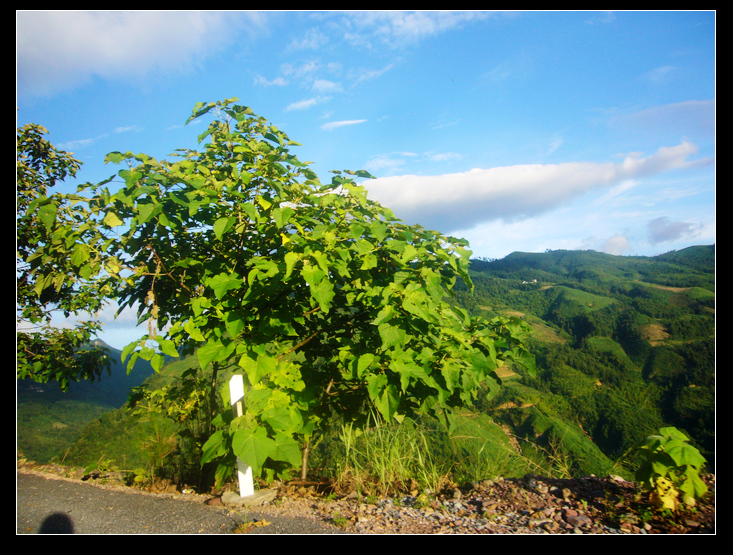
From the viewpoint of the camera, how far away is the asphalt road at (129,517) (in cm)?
213

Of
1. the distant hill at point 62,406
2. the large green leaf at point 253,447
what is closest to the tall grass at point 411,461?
the large green leaf at point 253,447

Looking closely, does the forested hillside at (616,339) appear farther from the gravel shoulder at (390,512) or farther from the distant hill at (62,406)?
the distant hill at (62,406)

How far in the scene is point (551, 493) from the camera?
2.56m

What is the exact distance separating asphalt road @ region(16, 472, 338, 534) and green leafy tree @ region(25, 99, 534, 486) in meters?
0.29

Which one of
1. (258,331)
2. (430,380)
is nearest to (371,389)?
(430,380)

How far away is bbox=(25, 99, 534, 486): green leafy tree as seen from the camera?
2148 mm

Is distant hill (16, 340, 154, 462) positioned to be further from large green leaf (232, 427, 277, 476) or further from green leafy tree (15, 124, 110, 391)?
large green leaf (232, 427, 277, 476)

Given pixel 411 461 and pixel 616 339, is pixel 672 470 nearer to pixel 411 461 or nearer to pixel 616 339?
pixel 411 461

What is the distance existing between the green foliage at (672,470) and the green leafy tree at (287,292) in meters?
0.82

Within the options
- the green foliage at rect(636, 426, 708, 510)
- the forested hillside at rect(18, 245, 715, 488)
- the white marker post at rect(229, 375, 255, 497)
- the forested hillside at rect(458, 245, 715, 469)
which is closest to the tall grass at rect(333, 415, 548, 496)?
the forested hillside at rect(18, 245, 715, 488)

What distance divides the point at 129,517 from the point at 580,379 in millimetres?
7728

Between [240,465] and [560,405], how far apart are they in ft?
20.3

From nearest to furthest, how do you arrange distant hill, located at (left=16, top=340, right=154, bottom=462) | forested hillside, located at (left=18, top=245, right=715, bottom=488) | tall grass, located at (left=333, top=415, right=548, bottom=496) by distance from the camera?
tall grass, located at (left=333, top=415, right=548, bottom=496) → forested hillside, located at (left=18, top=245, right=715, bottom=488) → distant hill, located at (left=16, top=340, right=154, bottom=462)

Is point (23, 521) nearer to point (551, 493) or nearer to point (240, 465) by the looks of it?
point (240, 465)
